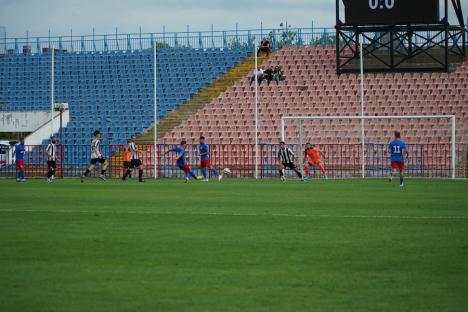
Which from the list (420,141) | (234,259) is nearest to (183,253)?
(234,259)

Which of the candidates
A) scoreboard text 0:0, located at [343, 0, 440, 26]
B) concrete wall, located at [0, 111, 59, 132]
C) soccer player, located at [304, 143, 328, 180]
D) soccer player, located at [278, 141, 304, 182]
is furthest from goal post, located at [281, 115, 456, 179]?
concrete wall, located at [0, 111, 59, 132]

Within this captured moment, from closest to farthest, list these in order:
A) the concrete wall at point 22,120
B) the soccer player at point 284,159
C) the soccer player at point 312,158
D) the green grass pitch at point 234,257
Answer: the green grass pitch at point 234,257 < the soccer player at point 284,159 < the soccer player at point 312,158 < the concrete wall at point 22,120

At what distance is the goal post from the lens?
42.1 metres

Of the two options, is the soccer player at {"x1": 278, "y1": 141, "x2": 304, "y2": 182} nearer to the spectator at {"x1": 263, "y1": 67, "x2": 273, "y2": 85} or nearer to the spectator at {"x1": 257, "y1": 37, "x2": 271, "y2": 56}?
the spectator at {"x1": 263, "y1": 67, "x2": 273, "y2": 85}

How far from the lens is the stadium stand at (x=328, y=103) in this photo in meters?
45.5

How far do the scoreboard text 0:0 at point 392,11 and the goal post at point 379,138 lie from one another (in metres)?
4.31

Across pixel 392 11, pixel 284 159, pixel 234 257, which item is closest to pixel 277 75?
pixel 392 11

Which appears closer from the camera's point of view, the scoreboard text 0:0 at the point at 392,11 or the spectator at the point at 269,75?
the scoreboard text 0:0 at the point at 392,11

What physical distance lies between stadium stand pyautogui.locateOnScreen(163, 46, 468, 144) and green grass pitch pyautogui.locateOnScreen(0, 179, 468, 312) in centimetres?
2256

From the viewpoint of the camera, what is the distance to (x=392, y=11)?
45.2m

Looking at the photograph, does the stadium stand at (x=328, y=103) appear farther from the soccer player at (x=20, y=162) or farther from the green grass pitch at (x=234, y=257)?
the green grass pitch at (x=234, y=257)

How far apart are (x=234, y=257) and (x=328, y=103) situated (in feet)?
117

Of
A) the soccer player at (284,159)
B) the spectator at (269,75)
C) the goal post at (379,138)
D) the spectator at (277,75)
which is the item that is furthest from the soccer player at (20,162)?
the spectator at (277,75)

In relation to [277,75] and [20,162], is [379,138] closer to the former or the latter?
[277,75]
